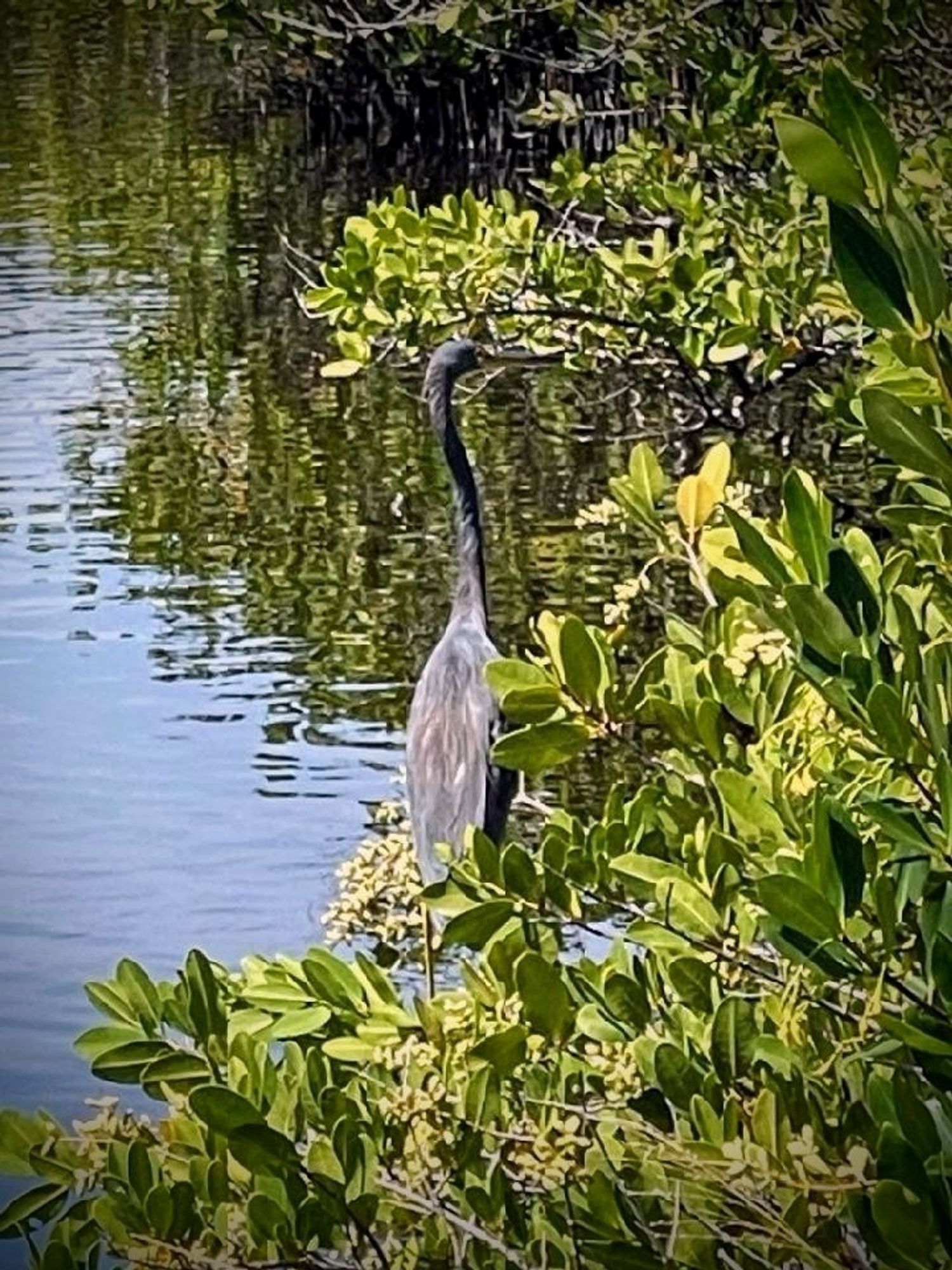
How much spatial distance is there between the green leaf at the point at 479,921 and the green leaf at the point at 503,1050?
59 mm

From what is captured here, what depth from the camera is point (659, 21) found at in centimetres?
450

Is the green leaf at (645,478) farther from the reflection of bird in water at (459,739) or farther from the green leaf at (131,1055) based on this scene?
the reflection of bird in water at (459,739)

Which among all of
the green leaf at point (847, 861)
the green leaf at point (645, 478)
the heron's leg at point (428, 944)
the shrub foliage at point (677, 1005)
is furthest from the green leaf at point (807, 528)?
the heron's leg at point (428, 944)

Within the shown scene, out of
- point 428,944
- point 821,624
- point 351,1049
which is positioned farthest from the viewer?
point 428,944

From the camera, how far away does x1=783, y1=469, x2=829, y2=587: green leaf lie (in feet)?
4.33

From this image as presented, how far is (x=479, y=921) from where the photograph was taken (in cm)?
165

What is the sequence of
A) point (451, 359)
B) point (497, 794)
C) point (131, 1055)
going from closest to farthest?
point (131, 1055) < point (497, 794) < point (451, 359)

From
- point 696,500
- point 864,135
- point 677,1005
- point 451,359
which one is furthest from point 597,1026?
point 451,359

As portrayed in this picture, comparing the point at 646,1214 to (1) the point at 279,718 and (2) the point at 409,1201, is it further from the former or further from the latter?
(1) the point at 279,718

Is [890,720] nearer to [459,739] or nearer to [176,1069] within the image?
[176,1069]

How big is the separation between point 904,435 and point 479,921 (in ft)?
1.91

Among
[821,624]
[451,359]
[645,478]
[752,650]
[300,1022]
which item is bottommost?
[451,359]

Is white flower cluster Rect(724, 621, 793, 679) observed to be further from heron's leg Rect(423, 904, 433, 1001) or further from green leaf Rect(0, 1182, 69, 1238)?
heron's leg Rect(423, 904, 433, 1001)

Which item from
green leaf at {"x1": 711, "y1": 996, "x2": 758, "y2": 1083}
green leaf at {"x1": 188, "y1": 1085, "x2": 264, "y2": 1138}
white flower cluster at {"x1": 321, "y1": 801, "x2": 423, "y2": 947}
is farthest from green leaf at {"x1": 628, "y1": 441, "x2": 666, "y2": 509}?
white flower cluster at {"x1": 321, "y1": 801, "x2": 423, "y2": 947}
